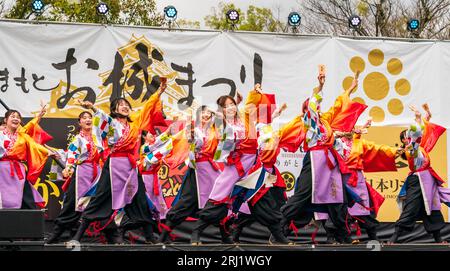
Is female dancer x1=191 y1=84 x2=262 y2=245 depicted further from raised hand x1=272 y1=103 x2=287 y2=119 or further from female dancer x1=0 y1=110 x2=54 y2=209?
female dancer x1=0 y1=110 x2=54 y2=209

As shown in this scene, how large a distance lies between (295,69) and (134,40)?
2029 millimetres

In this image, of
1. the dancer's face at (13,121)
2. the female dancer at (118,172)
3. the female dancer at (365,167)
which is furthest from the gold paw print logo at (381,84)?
the dancer's face at (13,121)

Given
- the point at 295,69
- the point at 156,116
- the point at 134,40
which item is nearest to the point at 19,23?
the point at 134,40

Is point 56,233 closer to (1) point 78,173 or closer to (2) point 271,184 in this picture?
(1) point 78,173

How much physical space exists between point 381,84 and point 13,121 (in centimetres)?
465

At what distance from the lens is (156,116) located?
9.96 metres

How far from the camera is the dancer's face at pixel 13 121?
1028 centimetres

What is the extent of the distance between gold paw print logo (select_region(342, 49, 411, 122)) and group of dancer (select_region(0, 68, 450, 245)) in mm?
770

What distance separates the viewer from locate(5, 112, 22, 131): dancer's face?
33.7 feet

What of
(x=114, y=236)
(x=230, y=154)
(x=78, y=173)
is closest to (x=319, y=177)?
(x=230, y=154)

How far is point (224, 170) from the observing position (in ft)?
31.7

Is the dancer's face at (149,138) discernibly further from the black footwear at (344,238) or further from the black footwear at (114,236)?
the black footwear at (344,238)

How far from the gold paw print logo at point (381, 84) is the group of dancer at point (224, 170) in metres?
0.77

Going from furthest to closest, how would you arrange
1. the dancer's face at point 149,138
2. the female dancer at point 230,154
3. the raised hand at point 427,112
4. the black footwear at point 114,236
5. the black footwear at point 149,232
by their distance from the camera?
the raised hand at point 427,112, the dancer's face at point 149,138, the black footwear at point 114,236, the black footwear at point 149,232, the female dancer at point 230,154
